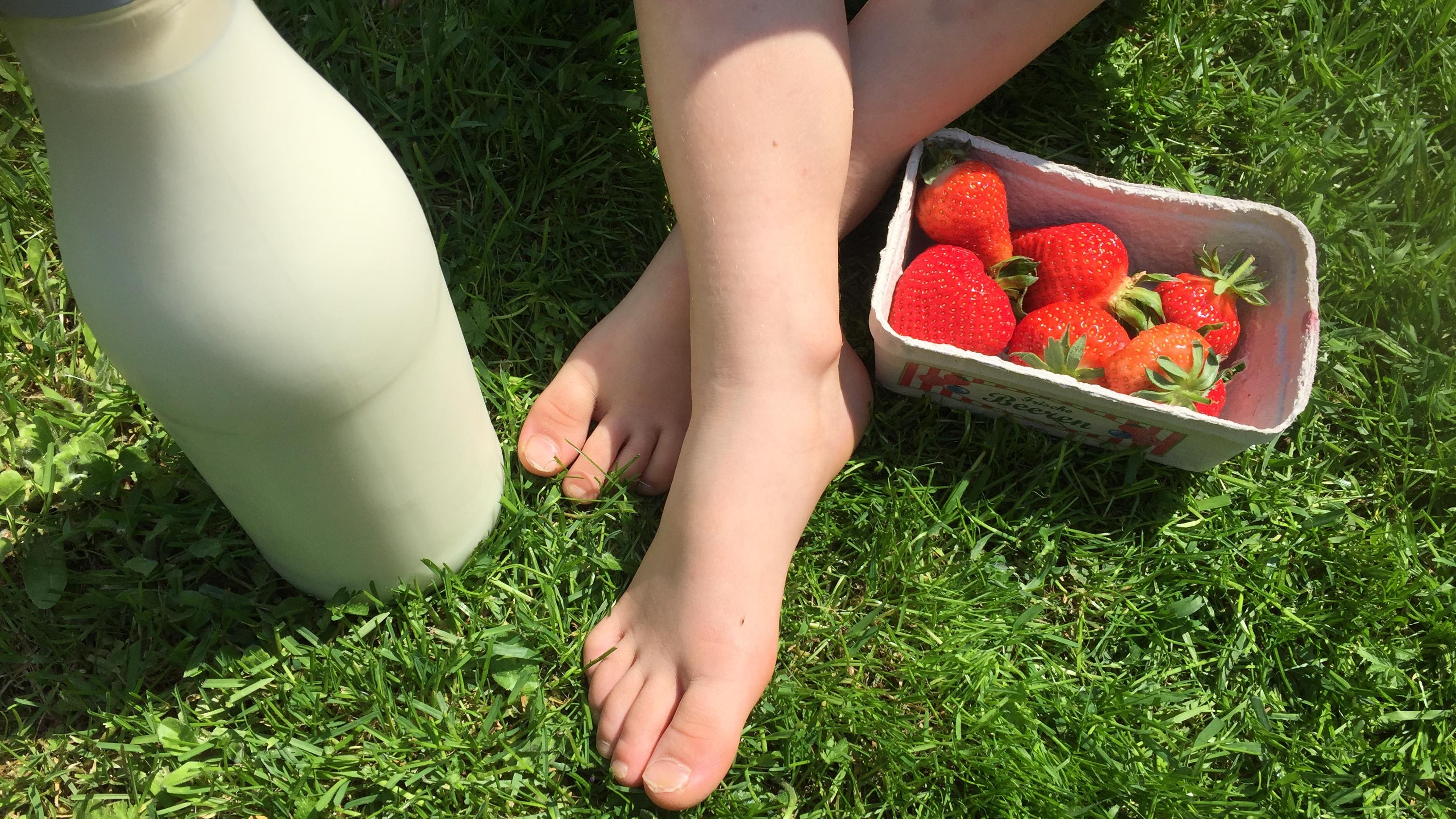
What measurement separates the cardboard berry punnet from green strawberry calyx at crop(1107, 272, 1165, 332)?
3.9 inches

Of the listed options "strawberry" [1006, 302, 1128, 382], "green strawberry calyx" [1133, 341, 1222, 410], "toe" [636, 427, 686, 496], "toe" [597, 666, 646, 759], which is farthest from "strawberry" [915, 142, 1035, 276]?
"toe" [597, 666, 646, 759]

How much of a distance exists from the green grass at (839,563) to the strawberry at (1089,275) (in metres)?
0.20

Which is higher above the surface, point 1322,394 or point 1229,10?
point 1229,10

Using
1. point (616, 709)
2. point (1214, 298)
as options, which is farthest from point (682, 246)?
point (1214, 298)

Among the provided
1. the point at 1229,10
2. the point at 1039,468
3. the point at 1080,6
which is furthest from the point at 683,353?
the point at 1229,10

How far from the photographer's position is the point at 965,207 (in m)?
1.33

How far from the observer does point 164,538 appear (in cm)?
126

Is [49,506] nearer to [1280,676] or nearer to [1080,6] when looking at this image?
[1080,6]

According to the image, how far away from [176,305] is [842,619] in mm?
837

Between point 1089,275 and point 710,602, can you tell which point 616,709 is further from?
point 1089,275

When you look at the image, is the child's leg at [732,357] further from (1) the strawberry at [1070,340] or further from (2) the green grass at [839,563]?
(1) the strawberry at [1070,340]

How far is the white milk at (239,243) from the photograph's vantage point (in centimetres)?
69

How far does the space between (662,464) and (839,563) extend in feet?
0.86

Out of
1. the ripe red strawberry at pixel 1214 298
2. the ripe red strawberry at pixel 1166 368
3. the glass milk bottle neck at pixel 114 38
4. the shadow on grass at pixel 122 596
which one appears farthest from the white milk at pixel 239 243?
the ripe red strawberry at pixel 1214 298
